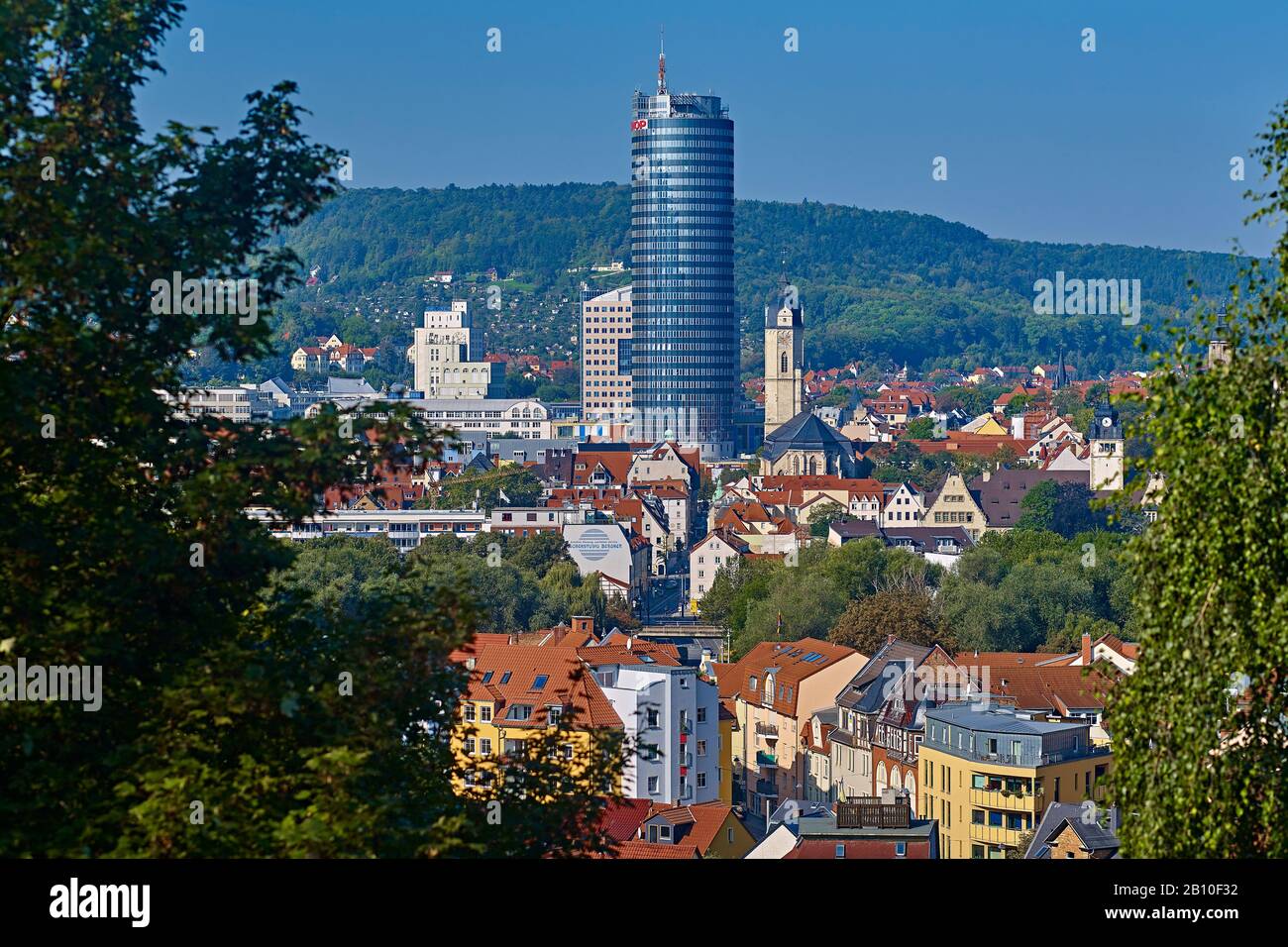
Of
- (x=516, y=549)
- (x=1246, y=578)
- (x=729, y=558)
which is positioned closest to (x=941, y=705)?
(x=1246, y=578)

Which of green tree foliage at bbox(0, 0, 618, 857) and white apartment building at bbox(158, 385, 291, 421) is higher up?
white apartment building at bbox(158, 385, 291, 421)

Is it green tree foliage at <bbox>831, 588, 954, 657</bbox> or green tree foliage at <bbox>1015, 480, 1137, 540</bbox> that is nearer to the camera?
green tree foliage at <bbox>831, 588, 954, 657</bbox>

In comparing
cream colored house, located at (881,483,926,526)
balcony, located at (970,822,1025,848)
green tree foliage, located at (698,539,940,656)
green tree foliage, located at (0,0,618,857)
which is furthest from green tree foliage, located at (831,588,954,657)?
cream colored house, located at (881,483,926,526)

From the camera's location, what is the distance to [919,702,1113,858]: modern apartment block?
34.9 meters

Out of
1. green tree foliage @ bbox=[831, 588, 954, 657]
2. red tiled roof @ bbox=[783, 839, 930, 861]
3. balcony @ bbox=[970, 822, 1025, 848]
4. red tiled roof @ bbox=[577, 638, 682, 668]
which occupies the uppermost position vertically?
red tiled roof @ bbox=[577, 638, 682, 668]

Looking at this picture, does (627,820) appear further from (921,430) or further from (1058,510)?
(921,430)

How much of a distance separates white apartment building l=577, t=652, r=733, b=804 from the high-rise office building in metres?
115

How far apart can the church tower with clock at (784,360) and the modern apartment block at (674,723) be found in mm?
117537

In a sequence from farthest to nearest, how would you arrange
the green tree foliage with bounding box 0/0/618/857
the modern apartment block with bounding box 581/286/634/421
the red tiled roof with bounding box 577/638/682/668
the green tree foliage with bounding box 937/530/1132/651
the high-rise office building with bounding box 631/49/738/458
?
the modern apartment block with bounding box 581/286/634/421, the high-rise office building with bounding box 631/49/738/458, the green tree foliage with bounding box 937/530/1132/651, the red tiled roof with bounding box 577/638/682/668, the green tree foliage with bounding box 0/0/618/857

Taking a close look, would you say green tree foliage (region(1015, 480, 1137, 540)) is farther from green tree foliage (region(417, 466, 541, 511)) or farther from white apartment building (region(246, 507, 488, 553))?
white apartment building (region(246, 507, 488, 553))

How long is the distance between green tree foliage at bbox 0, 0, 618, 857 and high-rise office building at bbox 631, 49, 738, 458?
143 m

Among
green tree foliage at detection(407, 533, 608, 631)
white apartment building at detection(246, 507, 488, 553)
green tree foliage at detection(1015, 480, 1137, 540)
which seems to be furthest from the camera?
green tree foliage at detection(1015, 480, 1137, 540)

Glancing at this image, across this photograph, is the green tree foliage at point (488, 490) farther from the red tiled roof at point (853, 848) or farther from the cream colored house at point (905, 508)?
the red tiled roof at point (853, 848)
